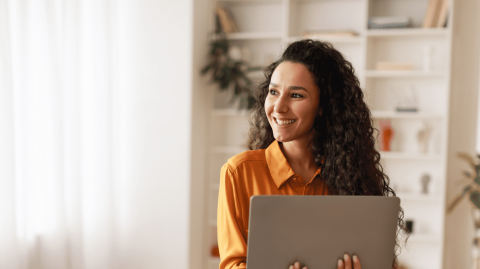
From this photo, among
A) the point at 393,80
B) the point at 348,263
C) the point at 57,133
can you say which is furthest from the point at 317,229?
the point at 393,80

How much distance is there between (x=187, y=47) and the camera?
3197 millimetres

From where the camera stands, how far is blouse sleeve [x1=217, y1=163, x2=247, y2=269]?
123cm

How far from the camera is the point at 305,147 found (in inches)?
55.7

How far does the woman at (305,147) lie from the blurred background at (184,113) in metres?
1.45

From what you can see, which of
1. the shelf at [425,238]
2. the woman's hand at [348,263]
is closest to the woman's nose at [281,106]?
the woman's hand at [348,263]

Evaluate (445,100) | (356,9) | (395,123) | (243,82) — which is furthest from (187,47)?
(445,100)

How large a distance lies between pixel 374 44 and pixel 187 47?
153cm

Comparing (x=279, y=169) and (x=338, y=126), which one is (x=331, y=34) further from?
(x=279, y=169)

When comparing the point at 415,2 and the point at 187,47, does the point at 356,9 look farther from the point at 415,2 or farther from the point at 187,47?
the point at 187,47

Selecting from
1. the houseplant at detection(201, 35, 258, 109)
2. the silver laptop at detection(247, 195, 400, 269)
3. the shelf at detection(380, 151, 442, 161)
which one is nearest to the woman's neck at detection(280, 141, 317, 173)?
the silver laptop at detection(247, 195, 400, 269)

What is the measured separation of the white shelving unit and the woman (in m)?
Result: 1.96

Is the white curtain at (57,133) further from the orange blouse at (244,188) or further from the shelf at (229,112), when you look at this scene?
the orange blouse at (244,188)

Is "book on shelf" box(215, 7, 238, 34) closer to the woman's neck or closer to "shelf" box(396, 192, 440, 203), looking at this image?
"shelf" box(396, 192, 440, 203)

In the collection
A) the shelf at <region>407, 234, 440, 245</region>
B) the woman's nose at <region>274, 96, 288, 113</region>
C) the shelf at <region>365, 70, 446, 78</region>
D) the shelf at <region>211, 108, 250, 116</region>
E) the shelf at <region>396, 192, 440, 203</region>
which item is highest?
the shelf at <region>365, 70, 446, 78</region>
